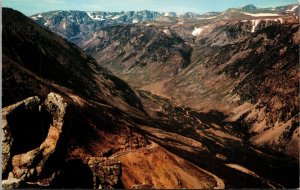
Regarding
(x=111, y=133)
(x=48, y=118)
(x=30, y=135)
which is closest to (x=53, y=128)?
(x=48, y=118)

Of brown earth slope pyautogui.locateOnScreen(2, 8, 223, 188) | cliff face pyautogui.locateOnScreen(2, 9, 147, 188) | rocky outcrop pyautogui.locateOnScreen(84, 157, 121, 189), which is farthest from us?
rocky outcrop pyautogui.locateOnScreen(84, 157, 121, 189)

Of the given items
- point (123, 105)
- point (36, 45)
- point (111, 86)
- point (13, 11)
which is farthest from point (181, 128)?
point (13, 11)

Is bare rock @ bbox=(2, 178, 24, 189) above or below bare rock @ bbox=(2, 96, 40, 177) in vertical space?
below

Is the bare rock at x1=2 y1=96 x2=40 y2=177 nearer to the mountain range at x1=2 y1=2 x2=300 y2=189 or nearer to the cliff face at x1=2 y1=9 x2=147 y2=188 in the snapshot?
the cliff face at x1=2 y1=9 x2=147 y2=188

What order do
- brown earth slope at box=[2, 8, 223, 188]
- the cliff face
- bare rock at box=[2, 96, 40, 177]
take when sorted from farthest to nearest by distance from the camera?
brown earth slope at box=[2, 8, 223, 188] < the cliff face < bare rock at box=[2, 96, 40, 177]

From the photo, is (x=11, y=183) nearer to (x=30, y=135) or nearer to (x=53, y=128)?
(x=30, y=135)

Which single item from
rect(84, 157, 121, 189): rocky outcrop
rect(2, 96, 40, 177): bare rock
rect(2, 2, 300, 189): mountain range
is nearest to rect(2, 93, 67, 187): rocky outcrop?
rect(2, 96, 40, 177): bare rock

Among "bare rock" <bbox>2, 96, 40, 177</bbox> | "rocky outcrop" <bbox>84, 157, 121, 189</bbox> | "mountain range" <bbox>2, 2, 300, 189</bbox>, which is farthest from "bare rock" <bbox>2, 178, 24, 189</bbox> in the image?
"rocky outcrop" <bbox>84, 157, 121, 189</bbox>

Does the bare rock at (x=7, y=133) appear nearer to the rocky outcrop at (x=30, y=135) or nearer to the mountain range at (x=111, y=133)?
the rocky outcrop at (x=30, y=135)

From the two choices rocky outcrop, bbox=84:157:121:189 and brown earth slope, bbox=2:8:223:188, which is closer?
brown earth slope, bbox=2:8:223:188

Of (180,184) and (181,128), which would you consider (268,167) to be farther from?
(180,184)

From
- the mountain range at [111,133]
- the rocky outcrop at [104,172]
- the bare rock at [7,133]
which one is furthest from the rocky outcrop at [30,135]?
the rocky outcrop at [104,172]
